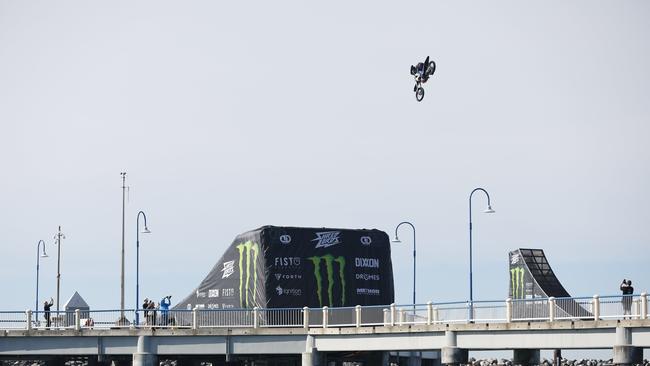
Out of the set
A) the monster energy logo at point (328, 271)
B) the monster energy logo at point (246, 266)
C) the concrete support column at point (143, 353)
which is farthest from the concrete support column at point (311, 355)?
the concrete support column at point (143, 353)

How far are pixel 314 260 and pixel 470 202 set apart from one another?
782 centimetres

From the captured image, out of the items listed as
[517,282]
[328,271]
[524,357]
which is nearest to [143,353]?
[328,271]

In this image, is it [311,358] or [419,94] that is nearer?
[311,358]

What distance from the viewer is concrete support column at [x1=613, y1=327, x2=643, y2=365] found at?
50.3 m

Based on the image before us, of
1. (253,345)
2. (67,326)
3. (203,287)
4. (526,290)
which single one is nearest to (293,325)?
(253,345)

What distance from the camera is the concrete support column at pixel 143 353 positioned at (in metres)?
64.2

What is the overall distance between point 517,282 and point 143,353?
3330cm

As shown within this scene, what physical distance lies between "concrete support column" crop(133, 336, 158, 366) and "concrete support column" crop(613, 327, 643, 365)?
23.2 metres

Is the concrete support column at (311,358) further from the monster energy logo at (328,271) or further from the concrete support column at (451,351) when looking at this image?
the concrete support column at (451,351)

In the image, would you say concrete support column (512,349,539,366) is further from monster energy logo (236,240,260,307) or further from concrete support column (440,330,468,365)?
monster energy logo (236,240,260,307)

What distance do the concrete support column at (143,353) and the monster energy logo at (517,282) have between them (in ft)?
102

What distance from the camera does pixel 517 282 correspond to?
3561 inches

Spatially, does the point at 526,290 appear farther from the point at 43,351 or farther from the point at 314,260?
the point at 43,351

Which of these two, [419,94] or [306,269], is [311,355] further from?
[419,94]
